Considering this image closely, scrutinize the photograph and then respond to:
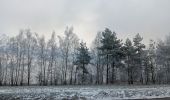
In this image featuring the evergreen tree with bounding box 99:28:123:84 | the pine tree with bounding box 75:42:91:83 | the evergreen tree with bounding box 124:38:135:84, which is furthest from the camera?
the evergreen tree with bounding box 124:38:135:84

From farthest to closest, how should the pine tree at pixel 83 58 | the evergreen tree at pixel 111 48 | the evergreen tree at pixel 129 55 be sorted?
the evergreen tree at pixel 129 55, the pine tree at pixel 83 58, the evergreen tree at pixel 111 48

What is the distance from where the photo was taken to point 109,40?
5819 cm

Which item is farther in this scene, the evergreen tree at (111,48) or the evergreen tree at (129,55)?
the evergreen tree at (129,55)

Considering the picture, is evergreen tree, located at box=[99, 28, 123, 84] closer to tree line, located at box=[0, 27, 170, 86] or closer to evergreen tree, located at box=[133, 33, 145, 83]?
tree line, located at box=[0, 27, 170, 86]

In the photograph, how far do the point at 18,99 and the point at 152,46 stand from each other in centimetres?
6095

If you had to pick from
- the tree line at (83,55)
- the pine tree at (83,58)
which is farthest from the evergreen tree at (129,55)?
the pine tree at (83,58)

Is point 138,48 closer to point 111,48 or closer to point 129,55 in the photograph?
point 129,55

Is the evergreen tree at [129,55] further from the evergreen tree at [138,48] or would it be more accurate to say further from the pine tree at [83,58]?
the pine tree at [83,58]

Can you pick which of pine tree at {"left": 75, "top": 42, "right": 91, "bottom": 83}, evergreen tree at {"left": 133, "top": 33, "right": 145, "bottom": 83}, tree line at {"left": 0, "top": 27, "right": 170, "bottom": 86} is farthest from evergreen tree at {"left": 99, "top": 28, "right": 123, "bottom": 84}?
evergreen tree at {"left": 133, "top": 33, "right": 145, "bottom": 83}

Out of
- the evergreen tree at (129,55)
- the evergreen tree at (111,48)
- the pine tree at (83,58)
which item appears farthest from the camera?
the evergreen tree at (129,55)

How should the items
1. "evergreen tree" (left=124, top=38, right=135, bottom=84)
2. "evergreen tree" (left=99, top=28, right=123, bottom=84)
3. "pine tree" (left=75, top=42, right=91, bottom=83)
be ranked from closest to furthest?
"evergreen tree" (left=99, top=28, right=123, bottom=84) < "pine tree" (left=75, top=42, right=91, bottom=83) < "evergreen tree" (left=124, top=38, right=135, bottom=84)

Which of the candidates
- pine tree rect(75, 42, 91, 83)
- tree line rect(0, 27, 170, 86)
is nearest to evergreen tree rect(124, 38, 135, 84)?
tree line rect(0, 27, 170, 86)

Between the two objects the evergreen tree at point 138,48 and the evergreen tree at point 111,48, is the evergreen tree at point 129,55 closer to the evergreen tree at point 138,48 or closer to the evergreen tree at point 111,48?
the evergreen tree at point 138,48

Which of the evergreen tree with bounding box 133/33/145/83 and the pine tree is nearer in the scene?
the pine tree
